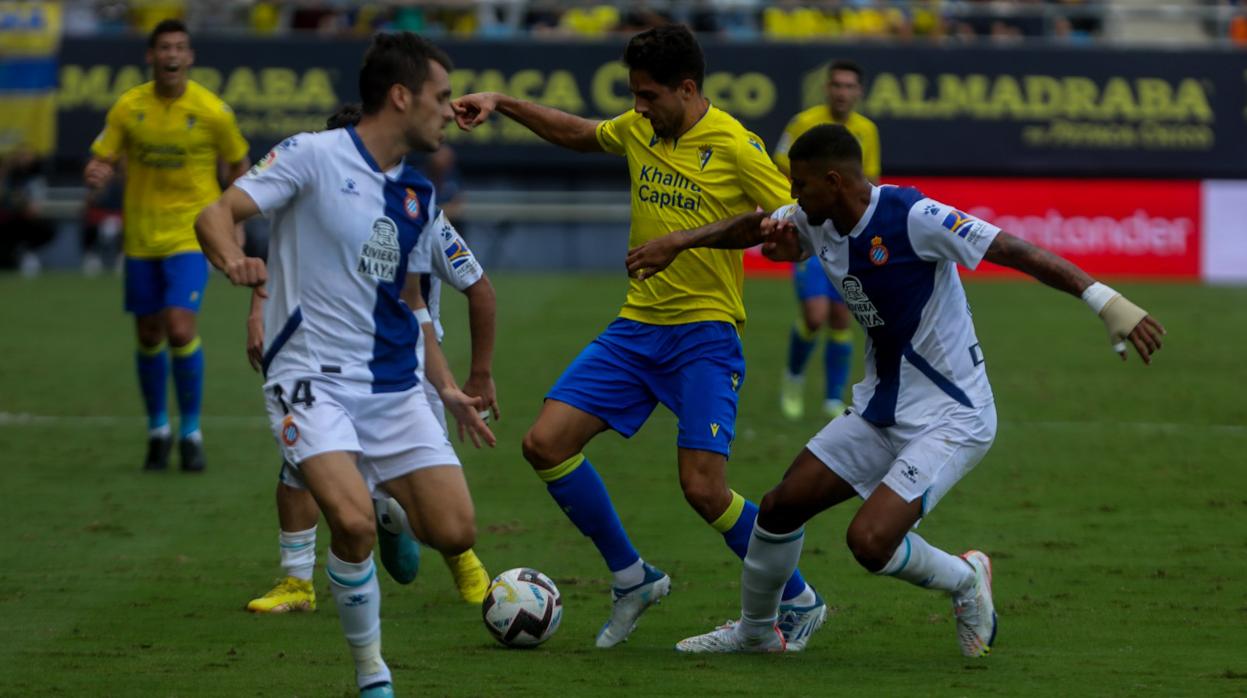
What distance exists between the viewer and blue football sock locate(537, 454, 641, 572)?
703 centimetres

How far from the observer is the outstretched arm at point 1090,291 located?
588cm

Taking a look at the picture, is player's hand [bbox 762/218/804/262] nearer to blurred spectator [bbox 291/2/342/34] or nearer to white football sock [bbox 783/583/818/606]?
white football sock [bbox 783/583/818/606]

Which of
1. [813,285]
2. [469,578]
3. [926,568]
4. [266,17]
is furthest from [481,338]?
[266,17]

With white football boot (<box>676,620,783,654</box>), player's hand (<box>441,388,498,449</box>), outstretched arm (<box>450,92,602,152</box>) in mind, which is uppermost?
outstretched arm (<box>450,92,602,152</box>)

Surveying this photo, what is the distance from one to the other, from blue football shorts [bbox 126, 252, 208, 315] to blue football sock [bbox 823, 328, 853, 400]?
15.8ft

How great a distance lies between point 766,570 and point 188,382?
18.9 ft

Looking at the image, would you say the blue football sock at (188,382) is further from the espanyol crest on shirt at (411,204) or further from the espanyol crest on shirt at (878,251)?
the espanyol crest on shirt at (878,251)

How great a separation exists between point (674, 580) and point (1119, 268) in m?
19.3

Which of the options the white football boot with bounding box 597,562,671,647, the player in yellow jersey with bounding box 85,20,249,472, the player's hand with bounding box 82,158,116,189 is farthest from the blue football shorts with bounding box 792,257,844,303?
the white football boot with bounding box 597,562,671,647

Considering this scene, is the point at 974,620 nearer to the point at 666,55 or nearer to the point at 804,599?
the point at 804,599

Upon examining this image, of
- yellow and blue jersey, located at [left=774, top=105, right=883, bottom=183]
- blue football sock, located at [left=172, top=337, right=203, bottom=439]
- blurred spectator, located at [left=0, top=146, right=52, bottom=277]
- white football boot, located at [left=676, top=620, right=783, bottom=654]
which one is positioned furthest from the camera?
blurred spectator, located at [left=0, top=146, right=52, bottom=277]

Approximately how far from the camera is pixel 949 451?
6402 mm

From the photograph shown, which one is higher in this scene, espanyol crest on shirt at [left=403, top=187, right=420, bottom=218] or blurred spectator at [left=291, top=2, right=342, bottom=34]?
espanyol crest on shirt at [left=403, top=187, right=420, bottom=218]

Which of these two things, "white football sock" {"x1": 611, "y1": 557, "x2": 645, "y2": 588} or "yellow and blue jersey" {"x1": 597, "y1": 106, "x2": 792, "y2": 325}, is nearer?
"white football sock" {"x1": 611, "y1": 557, "x2": 645, "y2": 588}
